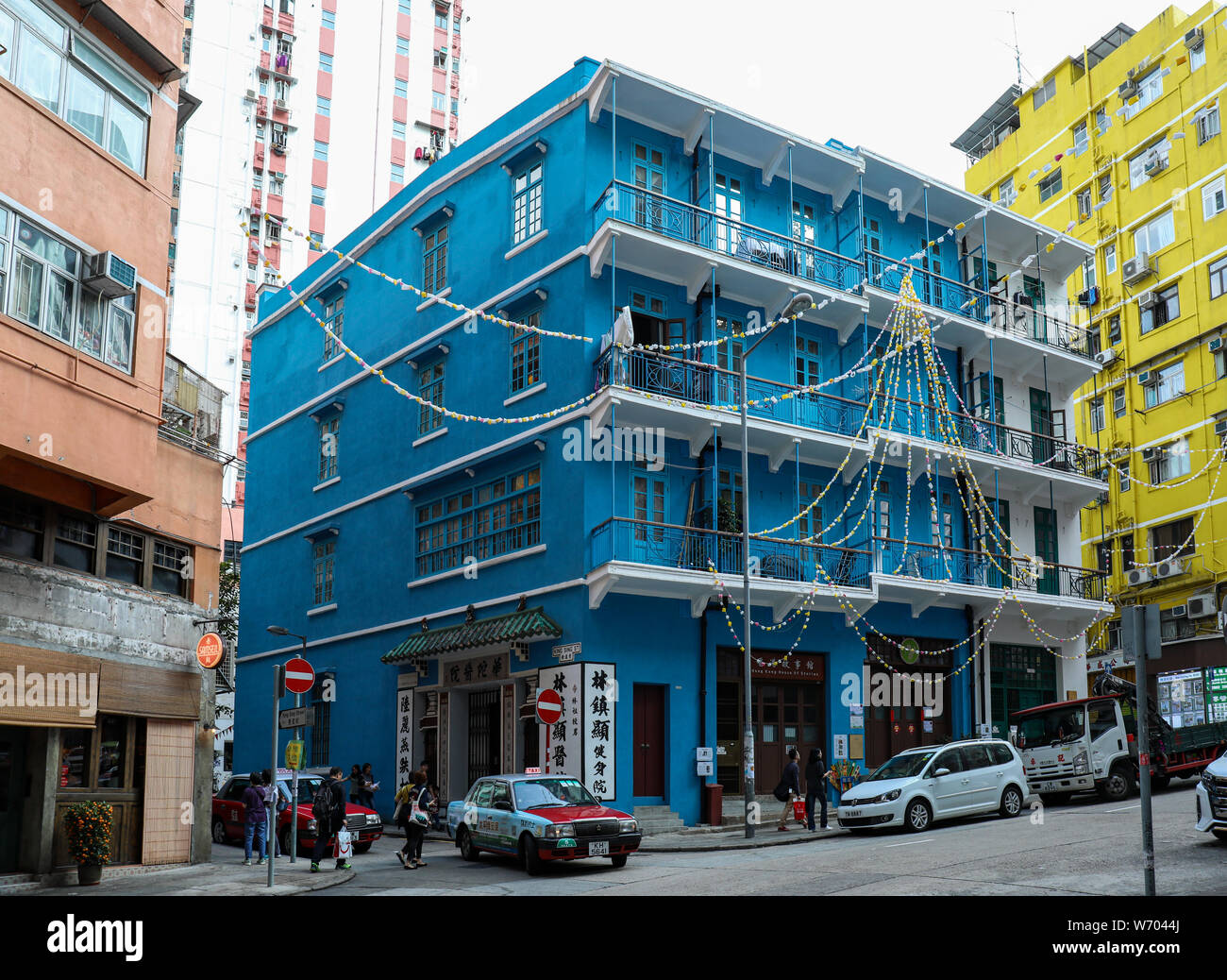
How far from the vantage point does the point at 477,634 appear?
2603 cm

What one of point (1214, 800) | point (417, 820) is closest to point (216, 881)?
point (417, 820)

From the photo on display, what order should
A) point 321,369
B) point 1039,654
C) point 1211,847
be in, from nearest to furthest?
point 1211,847 → point 1039,654 → point 321,369

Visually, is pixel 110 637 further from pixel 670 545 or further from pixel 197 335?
pixel 197 335

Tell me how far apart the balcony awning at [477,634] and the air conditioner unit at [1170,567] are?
80.3ft

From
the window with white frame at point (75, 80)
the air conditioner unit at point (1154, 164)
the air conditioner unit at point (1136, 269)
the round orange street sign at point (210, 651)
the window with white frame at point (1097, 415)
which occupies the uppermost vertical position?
the air conditioner unit at point (1154, 164)

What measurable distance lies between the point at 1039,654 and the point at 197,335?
142ft

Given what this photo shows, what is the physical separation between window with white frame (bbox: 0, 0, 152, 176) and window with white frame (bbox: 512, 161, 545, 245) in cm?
1002

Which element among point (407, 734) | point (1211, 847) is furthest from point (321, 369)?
point (1211, 847)

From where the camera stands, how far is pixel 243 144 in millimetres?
61750

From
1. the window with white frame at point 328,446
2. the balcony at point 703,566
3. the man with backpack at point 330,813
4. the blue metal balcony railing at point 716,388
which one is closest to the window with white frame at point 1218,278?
the blue metal balcony railing at point 716,388

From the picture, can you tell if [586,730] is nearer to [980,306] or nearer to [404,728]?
[404,728]

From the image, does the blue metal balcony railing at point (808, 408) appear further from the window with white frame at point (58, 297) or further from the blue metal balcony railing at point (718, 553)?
the window with white frame at point (58, 297)

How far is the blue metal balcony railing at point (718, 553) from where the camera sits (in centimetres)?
2416

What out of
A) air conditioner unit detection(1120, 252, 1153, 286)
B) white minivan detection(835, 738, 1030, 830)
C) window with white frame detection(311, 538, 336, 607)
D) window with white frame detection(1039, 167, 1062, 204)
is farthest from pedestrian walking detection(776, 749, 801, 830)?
window with white frame detection(1039, 167, 1062, 204)
